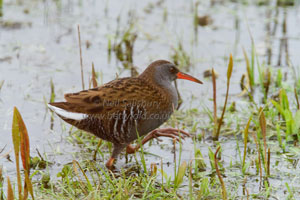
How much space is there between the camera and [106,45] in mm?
7883

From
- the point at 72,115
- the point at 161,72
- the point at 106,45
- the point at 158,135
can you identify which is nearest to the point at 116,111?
the point at 72,115

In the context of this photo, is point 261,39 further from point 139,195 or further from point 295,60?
point 139,195

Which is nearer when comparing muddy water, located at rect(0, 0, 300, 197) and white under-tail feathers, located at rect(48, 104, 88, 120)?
white under-tail feathers, located at rect(48, 104, 88, 120)

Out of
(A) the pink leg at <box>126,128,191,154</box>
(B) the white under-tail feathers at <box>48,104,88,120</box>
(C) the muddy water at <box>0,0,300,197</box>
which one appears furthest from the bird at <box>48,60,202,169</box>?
(C) the muddy water at <box>0,0,300,197</box>

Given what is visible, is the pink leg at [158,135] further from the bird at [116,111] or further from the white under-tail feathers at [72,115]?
the white under-tail feathers at [72,115]

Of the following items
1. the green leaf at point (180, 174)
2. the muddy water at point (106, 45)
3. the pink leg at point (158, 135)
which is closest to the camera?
the green leaf at point (180, 174)

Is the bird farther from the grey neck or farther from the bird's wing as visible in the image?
the grey neck

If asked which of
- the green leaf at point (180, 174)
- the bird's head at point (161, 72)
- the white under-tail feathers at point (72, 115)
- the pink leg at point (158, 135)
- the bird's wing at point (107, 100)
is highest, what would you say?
the bird's head at point (161, 72)

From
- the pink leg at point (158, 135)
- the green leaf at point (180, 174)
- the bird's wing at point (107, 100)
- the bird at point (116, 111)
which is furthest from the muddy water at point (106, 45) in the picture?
the green leaf at point (180, 174)

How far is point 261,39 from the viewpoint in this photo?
8234 mm

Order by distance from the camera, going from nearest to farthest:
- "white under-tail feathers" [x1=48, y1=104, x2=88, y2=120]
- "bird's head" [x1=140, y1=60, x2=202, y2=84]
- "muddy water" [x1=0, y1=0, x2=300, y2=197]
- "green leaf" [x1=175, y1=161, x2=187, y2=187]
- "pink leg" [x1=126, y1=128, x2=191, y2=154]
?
"green leaf" [x1=175, y1=161, x2=187, y2=187], "white under-tail feathers" [x1=48, y1=104, x2=88, y2=120], "pink leg" [x1=126, y1=128, x2=191, y2=154], "bird's head" [x1=140, y1=60, x2=202, y2=84], "muddy water" [x1=0, y1=0, x2=300, y2=197]

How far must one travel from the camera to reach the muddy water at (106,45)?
5.61 meters

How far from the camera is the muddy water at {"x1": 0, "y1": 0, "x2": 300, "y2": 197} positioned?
5.61m

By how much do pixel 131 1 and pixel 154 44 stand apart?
1.82 meters
